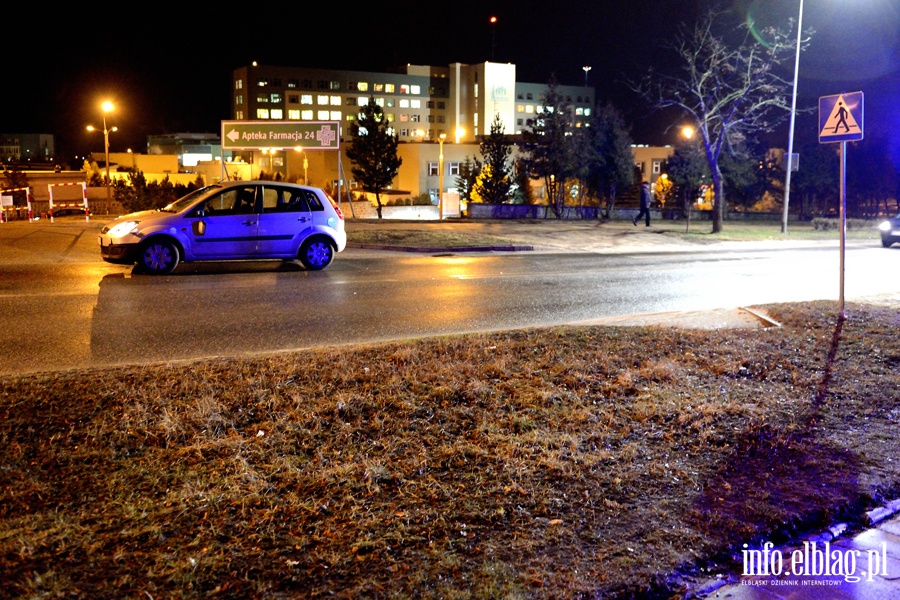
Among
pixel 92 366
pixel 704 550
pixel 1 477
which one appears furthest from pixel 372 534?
pixel 92 366

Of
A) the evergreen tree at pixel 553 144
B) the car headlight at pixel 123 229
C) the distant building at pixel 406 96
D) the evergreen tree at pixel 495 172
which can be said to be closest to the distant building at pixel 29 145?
the distant building at pixel 406 96

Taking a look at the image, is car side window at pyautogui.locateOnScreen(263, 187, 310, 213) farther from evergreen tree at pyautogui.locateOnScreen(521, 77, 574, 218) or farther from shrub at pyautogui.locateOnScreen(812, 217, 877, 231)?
evergreen tree at pyautogui.locateOnScreen(521, 77, 574, 218)

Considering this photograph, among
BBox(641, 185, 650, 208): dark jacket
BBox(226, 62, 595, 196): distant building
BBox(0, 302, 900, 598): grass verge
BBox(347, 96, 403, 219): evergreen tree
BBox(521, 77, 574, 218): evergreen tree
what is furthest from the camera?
BBox(226, 62, 595, 196): distant building

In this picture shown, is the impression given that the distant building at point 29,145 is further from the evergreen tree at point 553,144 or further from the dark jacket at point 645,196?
the dark jacket at point 645,196

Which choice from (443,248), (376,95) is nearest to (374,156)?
(443,248)

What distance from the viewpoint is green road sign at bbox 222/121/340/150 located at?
25.0m

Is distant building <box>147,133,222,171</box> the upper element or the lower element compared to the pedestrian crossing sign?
upper

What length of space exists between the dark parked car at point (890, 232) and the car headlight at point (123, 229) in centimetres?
2276

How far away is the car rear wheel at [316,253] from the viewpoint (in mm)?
15164

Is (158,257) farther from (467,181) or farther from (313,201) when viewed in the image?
(467,181)

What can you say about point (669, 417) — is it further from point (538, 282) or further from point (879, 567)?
point (538, 282)

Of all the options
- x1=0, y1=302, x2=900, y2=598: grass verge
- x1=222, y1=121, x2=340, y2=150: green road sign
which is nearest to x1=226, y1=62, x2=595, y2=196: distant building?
x1=222, y1=121, x2=340, y2=150: green road sign

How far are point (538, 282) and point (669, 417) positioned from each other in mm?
8262

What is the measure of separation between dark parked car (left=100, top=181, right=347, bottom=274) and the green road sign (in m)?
10.2
